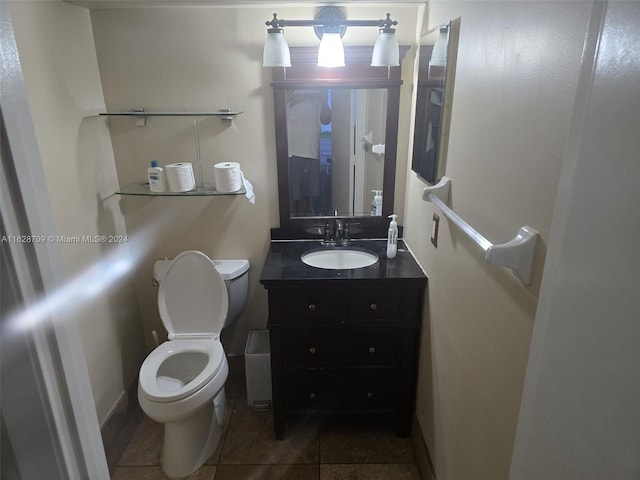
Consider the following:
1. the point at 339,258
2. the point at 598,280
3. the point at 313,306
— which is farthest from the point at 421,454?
the point at 598,280

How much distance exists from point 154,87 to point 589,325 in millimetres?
2077

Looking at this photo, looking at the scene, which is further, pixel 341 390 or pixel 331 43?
pixel 341 390

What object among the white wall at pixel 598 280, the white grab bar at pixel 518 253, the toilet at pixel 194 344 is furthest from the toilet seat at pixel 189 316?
the white wall at pixel 598 280

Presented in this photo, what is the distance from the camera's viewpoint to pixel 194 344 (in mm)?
2070

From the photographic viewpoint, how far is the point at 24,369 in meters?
0.57

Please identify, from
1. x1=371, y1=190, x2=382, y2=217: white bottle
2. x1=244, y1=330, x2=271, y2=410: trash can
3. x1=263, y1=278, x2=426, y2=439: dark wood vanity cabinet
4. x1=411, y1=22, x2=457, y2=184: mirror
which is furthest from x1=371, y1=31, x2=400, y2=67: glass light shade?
x1=244, y1=330, x2=271, y2=410: trash can

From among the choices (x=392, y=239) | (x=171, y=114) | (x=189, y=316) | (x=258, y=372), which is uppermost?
(x=171, y=114)

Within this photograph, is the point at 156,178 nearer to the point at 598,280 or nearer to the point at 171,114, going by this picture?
the point at 171,114

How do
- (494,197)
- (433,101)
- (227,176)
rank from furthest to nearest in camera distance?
(227,176), (433,101), (494,197)

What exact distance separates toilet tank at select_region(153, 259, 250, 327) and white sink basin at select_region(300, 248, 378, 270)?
375 millimetres

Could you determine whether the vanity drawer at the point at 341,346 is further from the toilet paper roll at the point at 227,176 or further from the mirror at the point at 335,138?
the toilet paper roll at the point at 227,176

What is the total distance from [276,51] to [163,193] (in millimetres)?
867

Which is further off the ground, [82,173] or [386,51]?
[386,51]

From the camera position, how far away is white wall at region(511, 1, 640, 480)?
1.44ft
